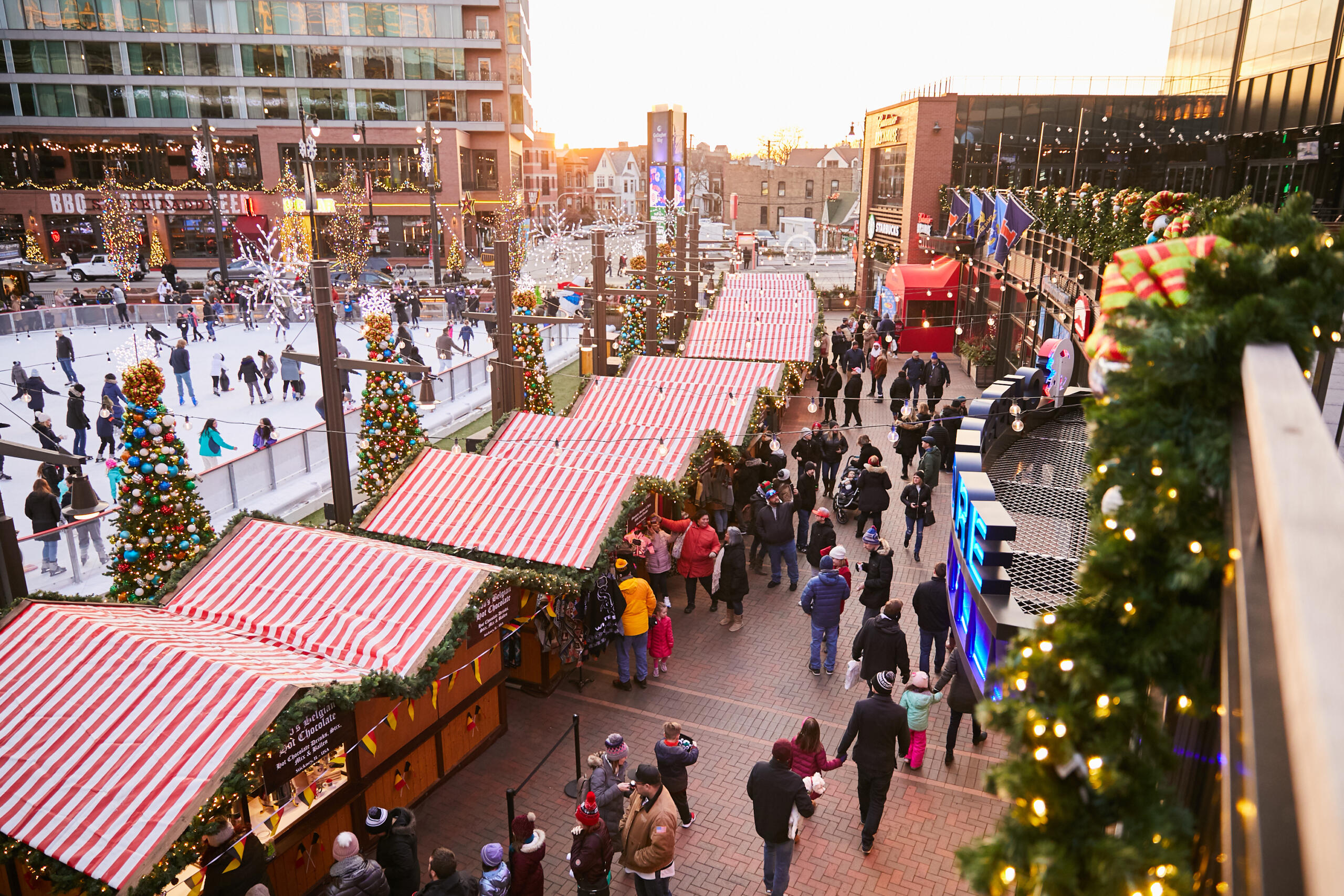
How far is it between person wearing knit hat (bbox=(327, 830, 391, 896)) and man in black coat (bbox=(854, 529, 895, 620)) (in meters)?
6.27

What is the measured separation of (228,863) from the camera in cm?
628

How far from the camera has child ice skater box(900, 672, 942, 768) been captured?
7945mm

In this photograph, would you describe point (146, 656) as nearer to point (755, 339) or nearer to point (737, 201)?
point (755, 339)

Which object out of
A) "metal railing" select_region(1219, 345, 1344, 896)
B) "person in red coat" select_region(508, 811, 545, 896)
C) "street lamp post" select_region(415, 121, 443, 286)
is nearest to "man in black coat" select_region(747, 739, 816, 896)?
"person in red coat" select_region(508, 811, 545, 896)

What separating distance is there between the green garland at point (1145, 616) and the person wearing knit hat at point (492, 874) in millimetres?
4291

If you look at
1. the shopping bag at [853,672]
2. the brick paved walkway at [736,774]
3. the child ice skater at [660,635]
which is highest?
the shopping bag at [853,672]

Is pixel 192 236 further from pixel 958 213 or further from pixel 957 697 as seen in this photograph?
pixel 957 697

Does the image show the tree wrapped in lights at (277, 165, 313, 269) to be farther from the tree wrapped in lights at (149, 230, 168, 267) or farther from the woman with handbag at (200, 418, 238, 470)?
the woman with handbag at (200, 418, 238, 470)

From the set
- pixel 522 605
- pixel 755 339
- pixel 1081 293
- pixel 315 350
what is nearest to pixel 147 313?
pixel 315 350

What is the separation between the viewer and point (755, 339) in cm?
2248

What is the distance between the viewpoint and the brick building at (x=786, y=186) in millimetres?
92688

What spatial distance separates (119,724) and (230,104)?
6650 cm

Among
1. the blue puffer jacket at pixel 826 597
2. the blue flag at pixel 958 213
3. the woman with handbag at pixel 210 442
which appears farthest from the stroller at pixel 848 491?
the blue flag at pixel 958 213

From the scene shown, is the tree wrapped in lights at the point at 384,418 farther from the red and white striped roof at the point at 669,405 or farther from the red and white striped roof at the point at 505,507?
the red and white striped roof at the point at 669,405
